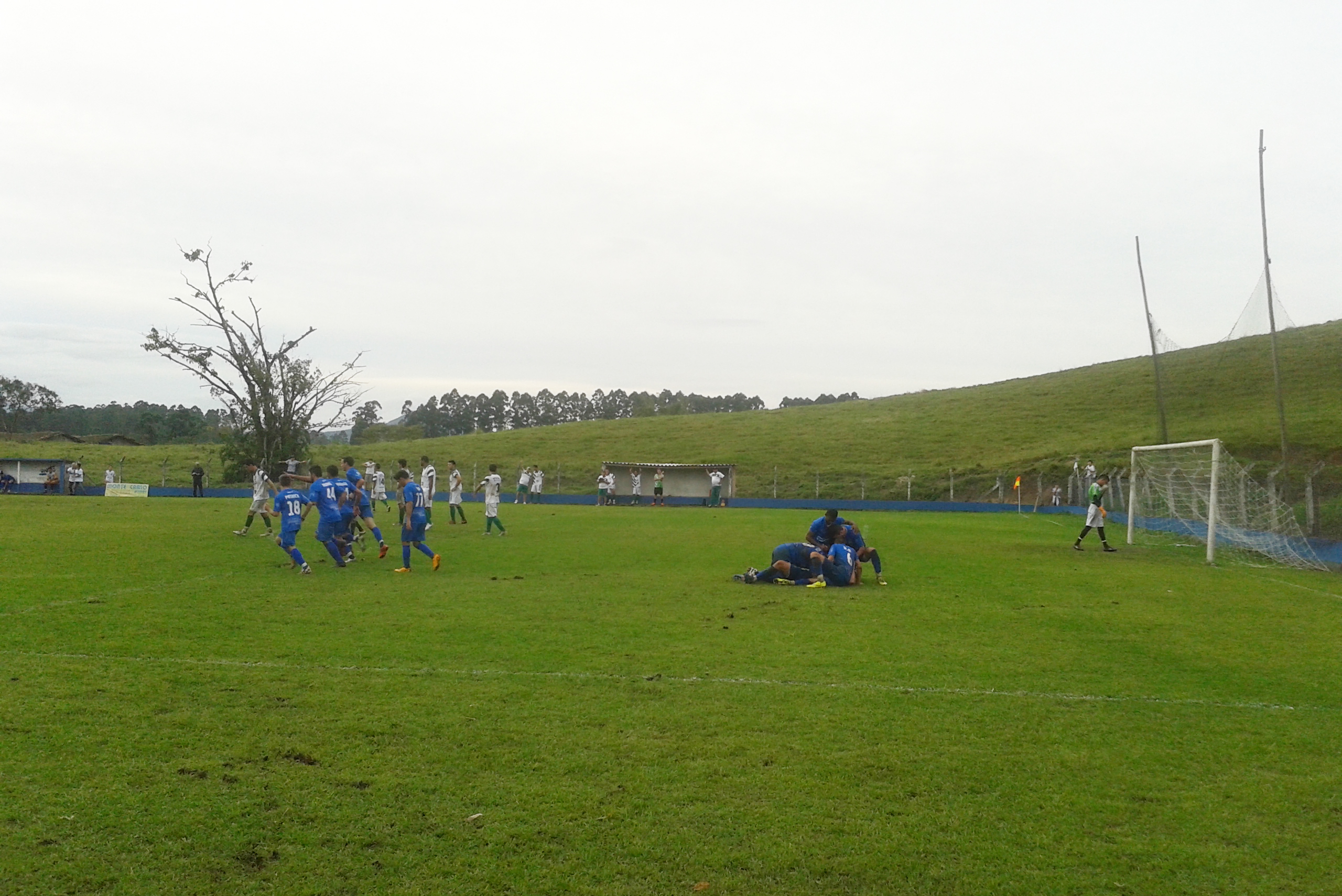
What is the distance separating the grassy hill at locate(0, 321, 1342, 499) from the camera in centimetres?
5522

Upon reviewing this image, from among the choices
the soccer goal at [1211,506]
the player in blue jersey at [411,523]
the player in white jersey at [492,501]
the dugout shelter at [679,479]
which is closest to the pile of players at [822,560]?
the player in blue jersey at [411,523]

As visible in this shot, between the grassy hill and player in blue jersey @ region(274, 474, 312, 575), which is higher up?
the grassy hill

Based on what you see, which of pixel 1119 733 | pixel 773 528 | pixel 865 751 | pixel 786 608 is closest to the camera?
pixel 865 751

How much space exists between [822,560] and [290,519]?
831cm

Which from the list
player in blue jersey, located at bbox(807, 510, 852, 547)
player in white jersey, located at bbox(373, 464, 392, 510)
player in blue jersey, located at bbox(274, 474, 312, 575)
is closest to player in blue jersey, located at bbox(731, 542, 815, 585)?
player in blue jersey, located at bbox(807, 510, 852, 547)

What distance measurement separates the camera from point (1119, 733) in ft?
22.4

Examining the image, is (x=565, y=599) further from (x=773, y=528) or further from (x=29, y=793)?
(x=773, y=528)

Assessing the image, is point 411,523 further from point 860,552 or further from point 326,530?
point 860,552

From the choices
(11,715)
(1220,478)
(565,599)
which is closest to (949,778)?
(11,715)

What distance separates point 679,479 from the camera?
49844mm

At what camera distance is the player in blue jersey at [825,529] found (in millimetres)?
14664

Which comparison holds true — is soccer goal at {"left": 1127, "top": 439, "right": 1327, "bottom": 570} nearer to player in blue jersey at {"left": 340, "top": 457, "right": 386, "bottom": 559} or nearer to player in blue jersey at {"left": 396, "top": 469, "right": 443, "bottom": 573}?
player in blue jersey at {"left": 396, "top": 469, "right": 443, "bottom": 573}

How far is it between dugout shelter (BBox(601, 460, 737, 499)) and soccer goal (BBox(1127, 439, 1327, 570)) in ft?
74.2

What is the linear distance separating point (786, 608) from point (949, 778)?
6531mm
